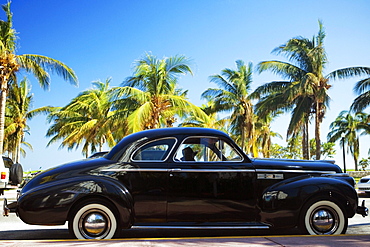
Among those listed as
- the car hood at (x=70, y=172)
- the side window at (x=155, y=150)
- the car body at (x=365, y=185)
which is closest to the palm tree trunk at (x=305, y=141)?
the car body at (x=365, y=185)

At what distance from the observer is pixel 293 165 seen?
20.5ft

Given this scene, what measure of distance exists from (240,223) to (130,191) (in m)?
1.58

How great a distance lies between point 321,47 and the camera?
3062 centimetres

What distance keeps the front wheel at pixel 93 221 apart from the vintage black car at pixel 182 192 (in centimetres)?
1

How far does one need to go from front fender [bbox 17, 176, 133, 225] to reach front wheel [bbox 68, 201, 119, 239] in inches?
4.5

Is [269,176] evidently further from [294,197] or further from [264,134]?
[264,134]

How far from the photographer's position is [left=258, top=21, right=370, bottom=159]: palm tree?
29750mm

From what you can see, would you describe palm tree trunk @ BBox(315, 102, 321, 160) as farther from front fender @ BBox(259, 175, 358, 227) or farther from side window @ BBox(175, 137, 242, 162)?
side window @ BBox(175, 137, 242, 162)

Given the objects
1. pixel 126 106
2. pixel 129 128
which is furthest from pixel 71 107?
pixel 129 128

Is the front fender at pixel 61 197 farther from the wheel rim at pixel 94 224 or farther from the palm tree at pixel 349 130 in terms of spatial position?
the palm tree at pixel 349 130

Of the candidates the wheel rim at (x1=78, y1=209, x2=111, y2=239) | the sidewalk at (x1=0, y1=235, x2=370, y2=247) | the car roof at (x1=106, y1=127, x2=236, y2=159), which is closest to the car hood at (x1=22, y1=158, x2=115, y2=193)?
the car roof at (x1=106, y1=127, x2=236, y2=159)

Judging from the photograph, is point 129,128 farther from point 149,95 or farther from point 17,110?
point 17,110

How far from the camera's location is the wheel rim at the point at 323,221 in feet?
19.4

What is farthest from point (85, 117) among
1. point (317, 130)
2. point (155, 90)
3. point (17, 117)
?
point (317, 130)
